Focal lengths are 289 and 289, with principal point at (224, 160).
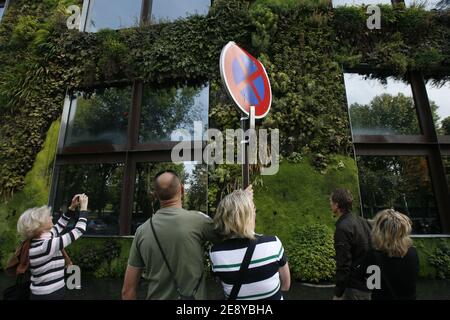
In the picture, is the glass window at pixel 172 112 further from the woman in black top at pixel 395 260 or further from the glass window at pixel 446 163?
the glass window at pixel 446 163

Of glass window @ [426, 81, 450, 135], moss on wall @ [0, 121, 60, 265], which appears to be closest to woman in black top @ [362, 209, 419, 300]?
glass window @ [426, 81, 450, 135]

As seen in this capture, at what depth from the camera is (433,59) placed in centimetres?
485

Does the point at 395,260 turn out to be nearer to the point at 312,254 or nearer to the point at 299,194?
the point at 312,254

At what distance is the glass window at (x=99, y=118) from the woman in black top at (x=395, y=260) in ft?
14.0

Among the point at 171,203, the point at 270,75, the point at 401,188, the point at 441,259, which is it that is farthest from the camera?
the point at 270,75

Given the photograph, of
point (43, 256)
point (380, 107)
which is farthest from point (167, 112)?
point (380, 107)

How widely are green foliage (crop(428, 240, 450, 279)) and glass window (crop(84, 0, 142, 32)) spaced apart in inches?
264

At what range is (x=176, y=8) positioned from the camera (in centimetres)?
611

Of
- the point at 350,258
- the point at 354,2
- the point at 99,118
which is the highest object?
the point at 354,2

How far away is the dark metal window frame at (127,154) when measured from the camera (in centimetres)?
486

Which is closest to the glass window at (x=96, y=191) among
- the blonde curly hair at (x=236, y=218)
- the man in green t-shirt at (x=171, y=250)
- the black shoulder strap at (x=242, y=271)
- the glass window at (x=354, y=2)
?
the man in green t-shirt at (x=171, y=250)

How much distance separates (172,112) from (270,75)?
6.14 feet

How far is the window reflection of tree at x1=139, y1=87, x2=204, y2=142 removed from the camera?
204 inches

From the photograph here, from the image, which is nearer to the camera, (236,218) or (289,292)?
(236,218)
